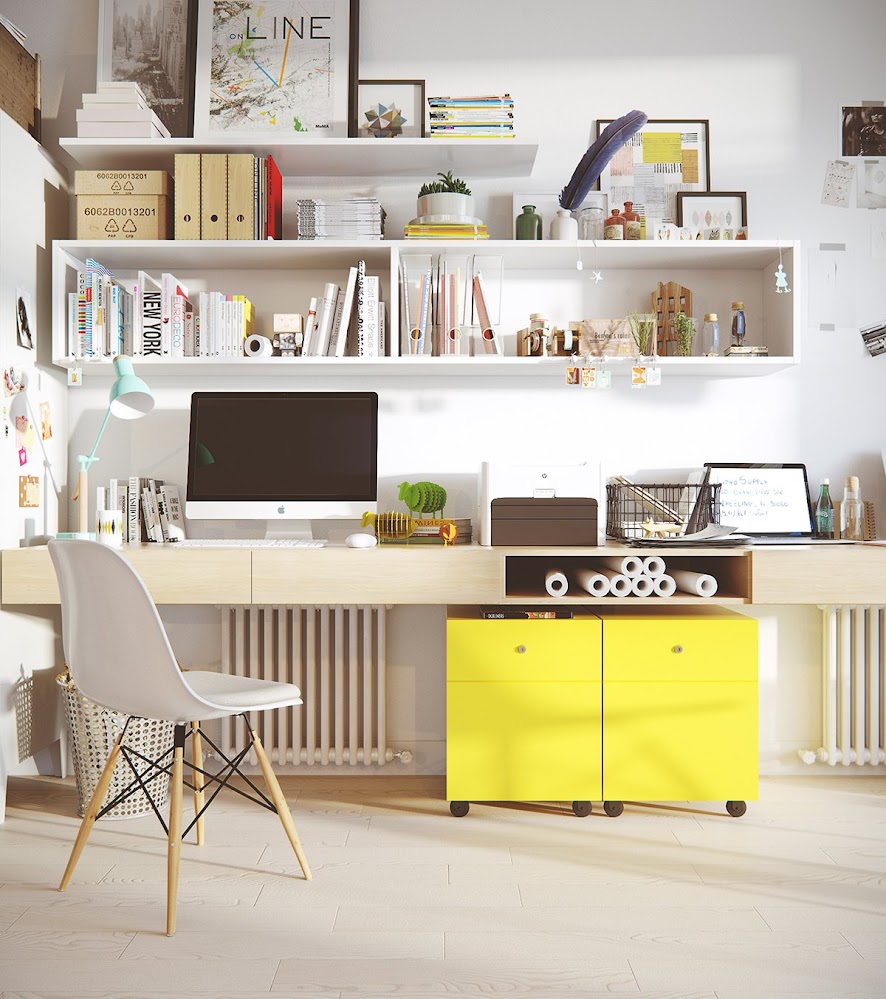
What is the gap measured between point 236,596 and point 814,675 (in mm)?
1936

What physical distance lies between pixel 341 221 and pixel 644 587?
1460 mm

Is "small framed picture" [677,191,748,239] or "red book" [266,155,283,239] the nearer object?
"red book" [266,155,283,239]

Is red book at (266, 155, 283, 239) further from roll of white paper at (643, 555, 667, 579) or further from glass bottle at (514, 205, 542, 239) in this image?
roll of white paper at (643, 555, 667, 579)

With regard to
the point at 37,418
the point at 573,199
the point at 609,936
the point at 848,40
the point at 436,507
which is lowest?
the point at 609,936

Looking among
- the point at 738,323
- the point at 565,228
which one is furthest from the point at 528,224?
the point at 738,323

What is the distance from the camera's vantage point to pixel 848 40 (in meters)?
3.10

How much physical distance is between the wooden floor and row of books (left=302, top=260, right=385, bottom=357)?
1.39 m

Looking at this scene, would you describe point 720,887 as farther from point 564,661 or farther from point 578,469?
point 578,469

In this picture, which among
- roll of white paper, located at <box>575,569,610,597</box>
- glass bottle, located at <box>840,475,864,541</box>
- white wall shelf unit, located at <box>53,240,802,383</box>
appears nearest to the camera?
roll of white paper, located at <box>575,569,610,597</box>

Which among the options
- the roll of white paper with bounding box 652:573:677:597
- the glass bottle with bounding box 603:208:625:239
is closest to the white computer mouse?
the roll of white paper with bounding box 652:573:677:597

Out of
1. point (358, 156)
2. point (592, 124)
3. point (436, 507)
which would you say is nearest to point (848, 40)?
point (592, 124)

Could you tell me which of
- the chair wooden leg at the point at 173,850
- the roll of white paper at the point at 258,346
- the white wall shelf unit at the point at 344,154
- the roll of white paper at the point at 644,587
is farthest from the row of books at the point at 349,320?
the chair wooden leg at the point at 173,850

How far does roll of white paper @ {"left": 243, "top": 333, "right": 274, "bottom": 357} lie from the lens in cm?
286

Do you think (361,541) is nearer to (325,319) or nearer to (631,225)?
(325,319)
